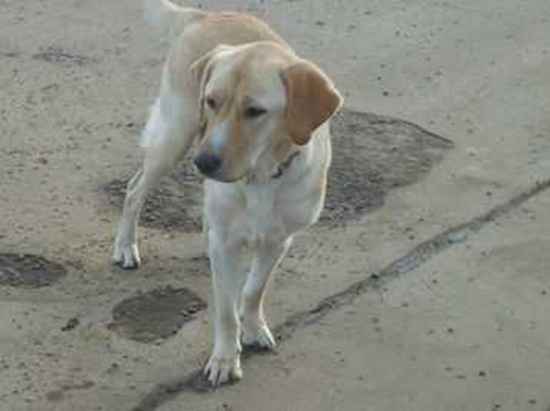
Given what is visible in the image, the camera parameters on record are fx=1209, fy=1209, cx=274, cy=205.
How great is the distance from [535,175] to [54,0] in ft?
12.2

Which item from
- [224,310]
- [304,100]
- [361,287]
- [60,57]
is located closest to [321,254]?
[361,287]

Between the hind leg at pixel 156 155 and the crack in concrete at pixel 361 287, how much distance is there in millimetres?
772

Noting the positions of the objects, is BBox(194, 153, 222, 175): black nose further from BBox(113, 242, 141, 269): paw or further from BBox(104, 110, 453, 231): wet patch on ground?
BBox(104, 110, 453, 231): wet patch on ground

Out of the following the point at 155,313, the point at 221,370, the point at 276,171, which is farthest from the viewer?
the point at 155,313

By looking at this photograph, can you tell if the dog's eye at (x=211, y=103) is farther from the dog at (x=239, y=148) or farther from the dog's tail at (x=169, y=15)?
the dog's tail at (x=169, y=15)

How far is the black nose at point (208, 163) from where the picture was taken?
3.65 metres

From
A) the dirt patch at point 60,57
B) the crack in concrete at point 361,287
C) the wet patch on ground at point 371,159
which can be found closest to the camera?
the crack in concrete at point 361,287

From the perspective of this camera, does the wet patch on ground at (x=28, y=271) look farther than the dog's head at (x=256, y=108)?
Yes

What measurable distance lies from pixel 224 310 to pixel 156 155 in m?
0.87

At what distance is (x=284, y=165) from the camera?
3.97 metres

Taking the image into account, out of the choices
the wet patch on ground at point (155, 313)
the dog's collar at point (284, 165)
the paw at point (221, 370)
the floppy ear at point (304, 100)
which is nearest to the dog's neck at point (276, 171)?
the dog's collar at point (284, 165)

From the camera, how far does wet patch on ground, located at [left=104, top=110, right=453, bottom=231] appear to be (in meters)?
5.39

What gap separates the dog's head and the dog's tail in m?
1.03

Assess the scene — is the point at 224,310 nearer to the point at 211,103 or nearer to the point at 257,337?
the point at 257,337
